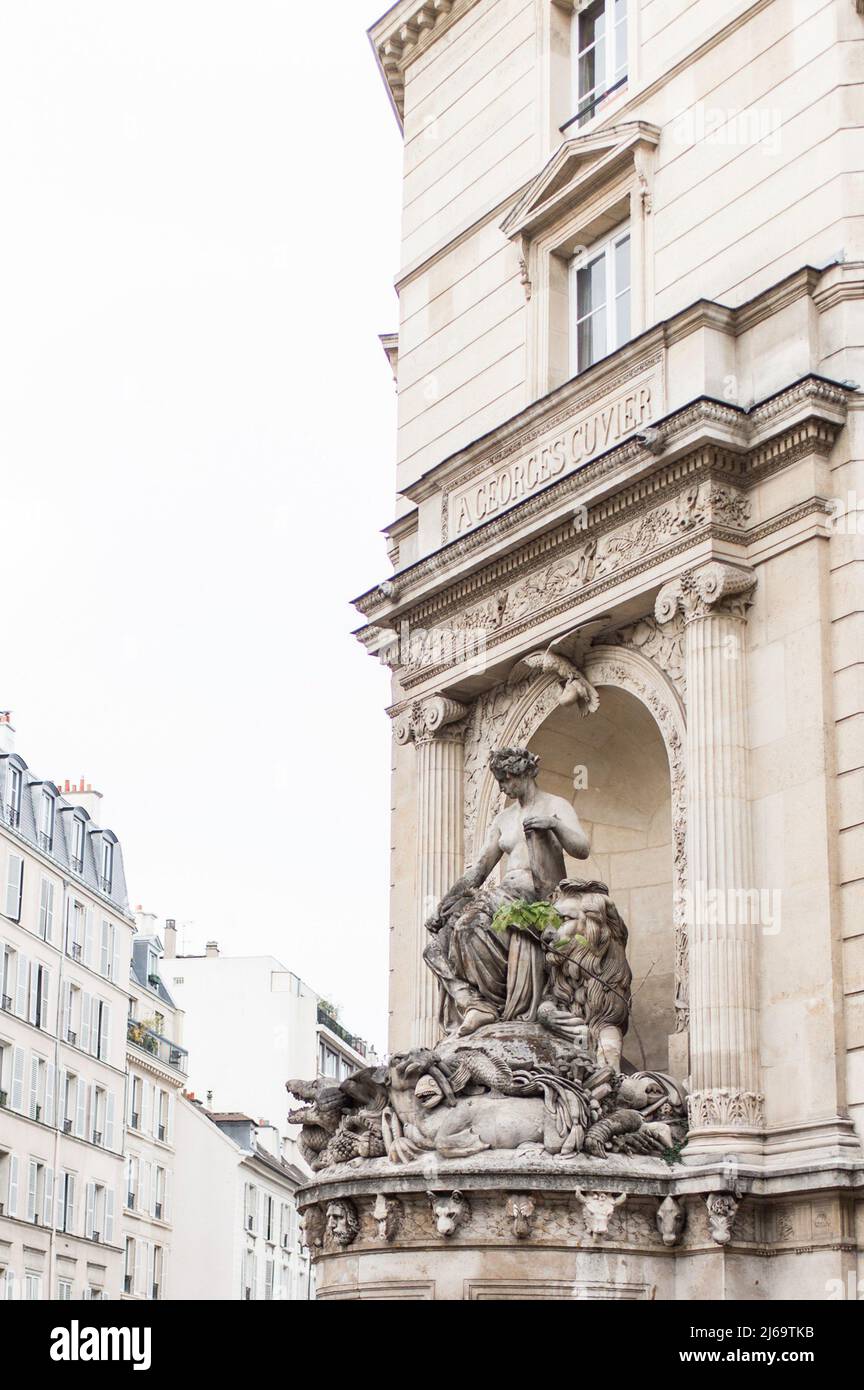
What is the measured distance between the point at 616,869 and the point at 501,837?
2.19m

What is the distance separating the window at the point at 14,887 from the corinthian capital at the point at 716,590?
3716 centimetres

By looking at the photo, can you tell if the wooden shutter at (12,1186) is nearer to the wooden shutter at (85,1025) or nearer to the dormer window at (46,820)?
the wooden shutter at (85,1025)

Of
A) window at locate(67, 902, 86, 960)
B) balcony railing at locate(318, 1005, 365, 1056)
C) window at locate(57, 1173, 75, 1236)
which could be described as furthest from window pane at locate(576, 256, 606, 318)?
balcony railing at locate(318, 1005, 365, 1056)

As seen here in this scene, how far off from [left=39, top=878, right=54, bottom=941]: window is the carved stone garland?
117 feet

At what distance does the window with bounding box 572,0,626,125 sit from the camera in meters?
23.1

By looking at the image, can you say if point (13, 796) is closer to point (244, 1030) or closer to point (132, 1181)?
point (132, 1181)

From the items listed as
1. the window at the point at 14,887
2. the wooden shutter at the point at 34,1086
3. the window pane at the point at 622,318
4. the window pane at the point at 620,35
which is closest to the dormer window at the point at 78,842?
the window at the point at 14,887

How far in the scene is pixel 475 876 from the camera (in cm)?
1977

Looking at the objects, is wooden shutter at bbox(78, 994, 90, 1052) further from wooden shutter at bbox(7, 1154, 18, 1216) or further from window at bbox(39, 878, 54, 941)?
wooden shutter at bbox(7, 1154, 18, 1216)

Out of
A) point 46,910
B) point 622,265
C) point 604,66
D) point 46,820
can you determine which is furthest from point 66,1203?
point 604,66

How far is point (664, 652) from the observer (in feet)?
64.2

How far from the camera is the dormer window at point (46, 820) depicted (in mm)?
56625
